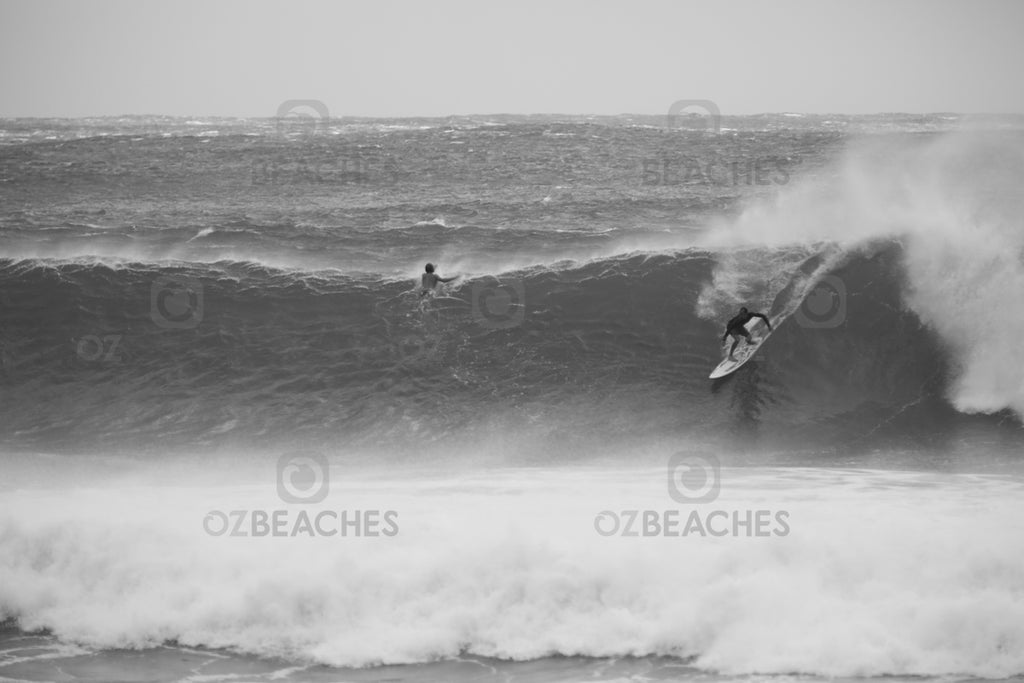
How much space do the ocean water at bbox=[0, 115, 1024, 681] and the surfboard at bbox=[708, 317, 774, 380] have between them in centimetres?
15

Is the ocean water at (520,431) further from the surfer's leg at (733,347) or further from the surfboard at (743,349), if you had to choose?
the surfer's leg at (733,347)

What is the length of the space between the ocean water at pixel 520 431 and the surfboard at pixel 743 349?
15 centimetres

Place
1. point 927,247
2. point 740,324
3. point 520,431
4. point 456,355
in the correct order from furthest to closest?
1. point 927,247
2. point 456,355
3. point 740,324
4. point 520,431

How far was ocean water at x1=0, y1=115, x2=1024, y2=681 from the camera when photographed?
8547 millimetres

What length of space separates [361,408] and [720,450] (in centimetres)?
525

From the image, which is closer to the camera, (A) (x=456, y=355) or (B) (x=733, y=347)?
(B) (x=733, y=347)

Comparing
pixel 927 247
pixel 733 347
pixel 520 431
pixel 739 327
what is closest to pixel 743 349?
pixel 733 347

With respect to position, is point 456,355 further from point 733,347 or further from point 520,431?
point 733,347

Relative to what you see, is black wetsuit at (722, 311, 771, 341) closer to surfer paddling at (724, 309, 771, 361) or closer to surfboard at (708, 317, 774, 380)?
surfer paddling at (724, 309, 771, 361)

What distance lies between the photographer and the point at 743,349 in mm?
14648

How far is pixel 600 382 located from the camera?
1455cm

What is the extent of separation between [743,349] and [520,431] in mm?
3871

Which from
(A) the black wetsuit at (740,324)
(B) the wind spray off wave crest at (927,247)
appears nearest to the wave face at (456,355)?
(B) the wind spray off wave crest at (927,247)

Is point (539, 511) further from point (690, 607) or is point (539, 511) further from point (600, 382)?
point (600, 382)
